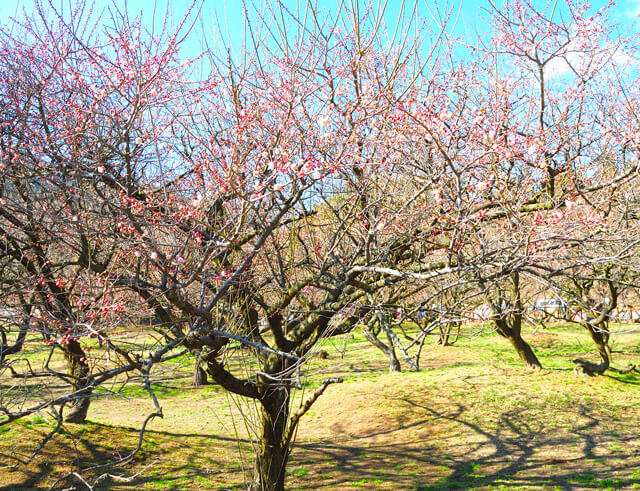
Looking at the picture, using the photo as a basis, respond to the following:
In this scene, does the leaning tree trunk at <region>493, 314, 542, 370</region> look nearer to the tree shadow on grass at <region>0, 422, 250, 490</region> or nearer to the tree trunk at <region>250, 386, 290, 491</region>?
the tree shadow on grass at <region>0, 422, 250, 490</region>

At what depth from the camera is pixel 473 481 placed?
7.30m

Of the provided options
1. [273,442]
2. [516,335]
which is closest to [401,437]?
[273,442]

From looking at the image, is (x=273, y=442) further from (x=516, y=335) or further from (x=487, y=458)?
(x=516, y=335)

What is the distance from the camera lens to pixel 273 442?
6.05 metres

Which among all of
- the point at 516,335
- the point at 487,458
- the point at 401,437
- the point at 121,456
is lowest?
the point at 487,458

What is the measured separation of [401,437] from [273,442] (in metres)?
4.27

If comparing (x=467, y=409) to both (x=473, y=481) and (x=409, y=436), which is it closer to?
(x=409, y=436)

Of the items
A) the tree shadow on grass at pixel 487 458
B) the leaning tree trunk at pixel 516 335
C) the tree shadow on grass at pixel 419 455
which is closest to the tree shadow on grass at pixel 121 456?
the tree shadow on grass at pixel 419 455

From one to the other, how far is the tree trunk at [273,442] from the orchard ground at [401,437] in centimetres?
29

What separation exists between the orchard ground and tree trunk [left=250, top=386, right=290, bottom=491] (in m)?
0.29

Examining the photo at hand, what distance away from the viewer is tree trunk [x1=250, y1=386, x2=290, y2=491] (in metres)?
5.98

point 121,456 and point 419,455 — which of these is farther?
point 419,455

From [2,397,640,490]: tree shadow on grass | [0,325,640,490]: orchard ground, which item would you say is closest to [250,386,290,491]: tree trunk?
[0,325,640,490]: orchard ground

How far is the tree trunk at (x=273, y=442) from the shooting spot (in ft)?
19.6
